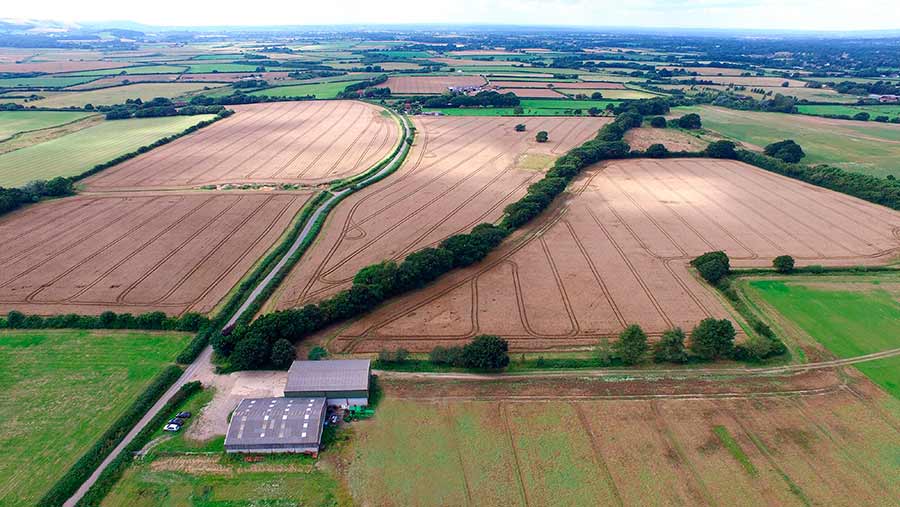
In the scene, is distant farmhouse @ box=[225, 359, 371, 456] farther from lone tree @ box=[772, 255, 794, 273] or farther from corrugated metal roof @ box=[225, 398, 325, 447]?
lone tree @ box=[772, 255, 794, 273]

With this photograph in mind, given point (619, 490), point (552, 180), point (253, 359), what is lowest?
point (619, 490)

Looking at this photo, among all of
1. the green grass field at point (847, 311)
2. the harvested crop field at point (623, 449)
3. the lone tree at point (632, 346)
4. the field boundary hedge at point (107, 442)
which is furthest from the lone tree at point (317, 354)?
the green grass field at point (847, 311)

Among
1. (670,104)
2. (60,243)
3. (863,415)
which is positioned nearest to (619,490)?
(863,415)

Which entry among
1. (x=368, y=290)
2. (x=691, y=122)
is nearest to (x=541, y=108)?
(x=691, y=122)

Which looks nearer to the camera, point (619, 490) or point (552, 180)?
point (619, 490)

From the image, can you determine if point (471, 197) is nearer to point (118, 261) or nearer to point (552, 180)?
point (552, 180)

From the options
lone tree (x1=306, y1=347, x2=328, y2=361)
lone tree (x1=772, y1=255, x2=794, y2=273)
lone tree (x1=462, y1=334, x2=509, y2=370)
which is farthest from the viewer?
lone tree (x1=772, y1=255, x2=794, y2=273)

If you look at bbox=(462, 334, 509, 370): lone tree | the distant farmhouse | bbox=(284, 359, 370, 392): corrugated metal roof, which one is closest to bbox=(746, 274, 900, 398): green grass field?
bbox=(462, 334, 509, 370): lone tree
